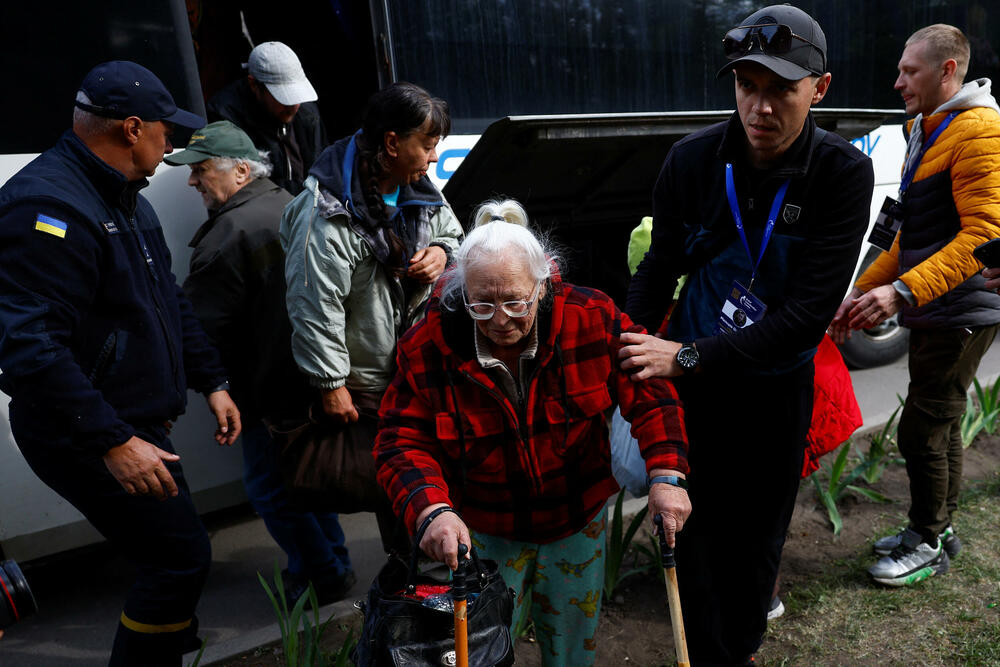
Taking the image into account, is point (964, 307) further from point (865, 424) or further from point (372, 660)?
point (372, 660)

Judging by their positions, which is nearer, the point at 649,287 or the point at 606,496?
the point at 606,496

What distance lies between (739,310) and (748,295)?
48 mm

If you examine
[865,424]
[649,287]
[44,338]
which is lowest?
[865,424]

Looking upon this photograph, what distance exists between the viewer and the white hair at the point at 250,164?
2.83m

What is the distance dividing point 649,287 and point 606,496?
64 centimetres

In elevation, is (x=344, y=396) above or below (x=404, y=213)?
below

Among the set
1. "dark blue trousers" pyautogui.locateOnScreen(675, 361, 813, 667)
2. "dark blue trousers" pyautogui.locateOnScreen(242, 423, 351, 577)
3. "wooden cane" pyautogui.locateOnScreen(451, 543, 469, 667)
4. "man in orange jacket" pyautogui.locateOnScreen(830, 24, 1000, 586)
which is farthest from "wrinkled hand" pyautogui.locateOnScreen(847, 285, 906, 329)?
"dark blue trousers" pyautogui.locateOnScreen(242, 423, 351, 577)

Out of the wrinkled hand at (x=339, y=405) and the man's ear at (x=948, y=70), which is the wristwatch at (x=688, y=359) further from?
the man's ear at (x=948, y=70)

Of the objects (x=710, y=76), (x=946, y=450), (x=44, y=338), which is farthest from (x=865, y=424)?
(x=44, y=338)

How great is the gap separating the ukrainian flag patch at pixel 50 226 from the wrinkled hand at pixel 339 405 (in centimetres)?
91

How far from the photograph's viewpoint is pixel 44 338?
1.87m

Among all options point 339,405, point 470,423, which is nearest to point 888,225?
point 470,423

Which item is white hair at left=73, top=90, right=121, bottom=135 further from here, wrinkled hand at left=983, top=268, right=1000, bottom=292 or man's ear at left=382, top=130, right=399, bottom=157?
wrinkled hand at left=983, top=268, right=1000, bottom=292

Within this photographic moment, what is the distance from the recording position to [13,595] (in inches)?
64.6
